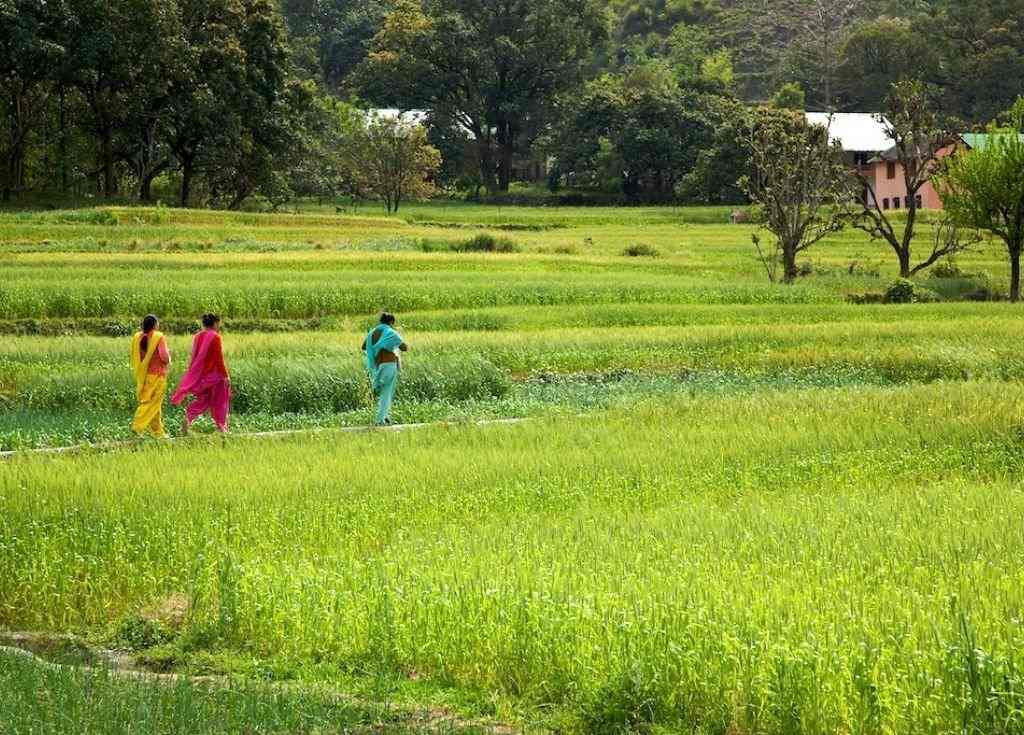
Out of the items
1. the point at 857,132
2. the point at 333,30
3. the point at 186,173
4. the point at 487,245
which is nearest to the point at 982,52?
the point at 857,132

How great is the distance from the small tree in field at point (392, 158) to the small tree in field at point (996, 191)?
36097 mm

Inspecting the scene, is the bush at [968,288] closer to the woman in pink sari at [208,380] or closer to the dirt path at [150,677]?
the woman in pink sari at [208,380]

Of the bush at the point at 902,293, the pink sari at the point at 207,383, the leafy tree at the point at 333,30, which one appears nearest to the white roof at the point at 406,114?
the leafy tree at the point at 333,30

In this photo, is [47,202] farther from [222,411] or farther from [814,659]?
[814,659]

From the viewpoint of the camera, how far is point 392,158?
7450 cm

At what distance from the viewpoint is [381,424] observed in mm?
20062

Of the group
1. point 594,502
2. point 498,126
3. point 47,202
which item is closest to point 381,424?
point 594,502

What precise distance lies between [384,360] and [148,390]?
10.6 ft

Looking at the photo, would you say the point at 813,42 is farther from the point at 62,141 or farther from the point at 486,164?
the point at 62,141

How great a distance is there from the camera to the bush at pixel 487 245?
49.9 m

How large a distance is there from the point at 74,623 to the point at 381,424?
9.31 meters

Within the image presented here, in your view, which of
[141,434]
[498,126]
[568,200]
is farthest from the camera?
[498,126]

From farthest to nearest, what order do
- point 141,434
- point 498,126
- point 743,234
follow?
1. point 498,126
2. point 743,234
3. point 141,434

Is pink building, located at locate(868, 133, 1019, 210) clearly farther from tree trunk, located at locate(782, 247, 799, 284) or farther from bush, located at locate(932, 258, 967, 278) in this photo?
tree trunk, located at locate(782, 247, 799, 284)
